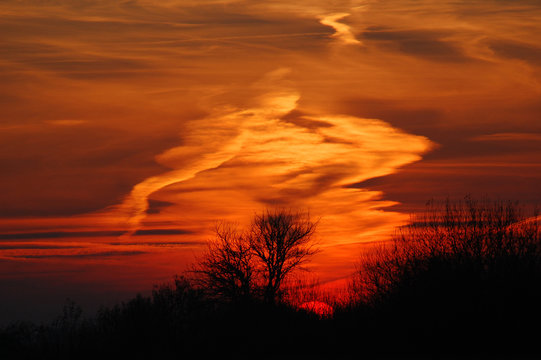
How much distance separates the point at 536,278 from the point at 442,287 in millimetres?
3875

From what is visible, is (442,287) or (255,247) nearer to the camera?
(442,287)

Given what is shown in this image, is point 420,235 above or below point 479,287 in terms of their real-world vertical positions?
above

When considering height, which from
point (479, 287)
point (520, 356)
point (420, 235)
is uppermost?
point (420, 235)

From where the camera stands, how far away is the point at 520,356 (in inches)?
1003

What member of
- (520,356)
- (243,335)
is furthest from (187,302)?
(520,356)

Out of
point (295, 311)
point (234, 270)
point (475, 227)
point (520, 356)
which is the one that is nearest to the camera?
point (520, 356)

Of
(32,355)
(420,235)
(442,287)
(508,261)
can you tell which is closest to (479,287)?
(442,287)

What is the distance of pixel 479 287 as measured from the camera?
30344 mm

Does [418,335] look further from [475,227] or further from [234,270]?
[234,270]

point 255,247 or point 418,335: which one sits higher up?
point 255,247

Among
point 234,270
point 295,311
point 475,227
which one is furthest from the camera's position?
point 234,270

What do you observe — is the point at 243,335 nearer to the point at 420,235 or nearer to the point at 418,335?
the point at 418,335

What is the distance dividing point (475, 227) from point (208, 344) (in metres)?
21.4

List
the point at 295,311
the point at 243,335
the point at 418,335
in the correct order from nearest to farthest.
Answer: the point at 418,335 < the point at 243,335 < the point at 295,311
